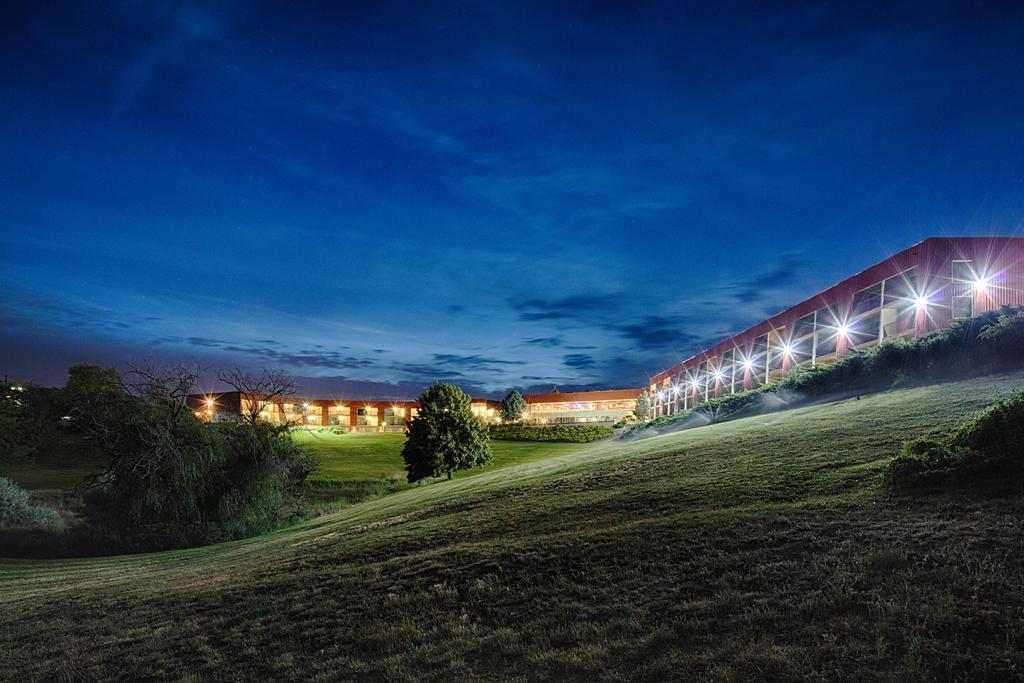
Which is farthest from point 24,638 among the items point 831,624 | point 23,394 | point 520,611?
point 23,394

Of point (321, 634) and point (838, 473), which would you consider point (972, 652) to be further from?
point (321, 634)

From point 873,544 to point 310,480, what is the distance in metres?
45.6

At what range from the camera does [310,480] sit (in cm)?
4497

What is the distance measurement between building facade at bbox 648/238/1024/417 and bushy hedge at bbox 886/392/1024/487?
52.5 ft

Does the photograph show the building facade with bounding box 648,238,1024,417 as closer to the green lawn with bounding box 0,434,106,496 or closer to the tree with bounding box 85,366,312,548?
the tree with bounding box 85,366,312,548

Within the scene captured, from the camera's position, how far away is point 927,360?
1880 cm

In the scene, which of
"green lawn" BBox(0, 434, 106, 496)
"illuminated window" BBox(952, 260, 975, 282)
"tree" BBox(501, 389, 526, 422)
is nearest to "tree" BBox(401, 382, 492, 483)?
"green lawn" BBox(0, 434, 106, 496)

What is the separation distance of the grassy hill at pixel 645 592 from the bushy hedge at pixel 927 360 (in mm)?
2793

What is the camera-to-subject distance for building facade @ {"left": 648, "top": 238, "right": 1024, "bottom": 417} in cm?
2433

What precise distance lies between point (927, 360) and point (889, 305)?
1220cm

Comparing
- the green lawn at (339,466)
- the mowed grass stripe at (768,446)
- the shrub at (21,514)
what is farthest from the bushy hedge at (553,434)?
the shrub at (21,514)

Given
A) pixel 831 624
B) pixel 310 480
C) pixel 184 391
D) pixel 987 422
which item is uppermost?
pixel 184 391

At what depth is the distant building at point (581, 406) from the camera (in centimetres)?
11150

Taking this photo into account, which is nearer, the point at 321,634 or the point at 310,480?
the point at 321,634
